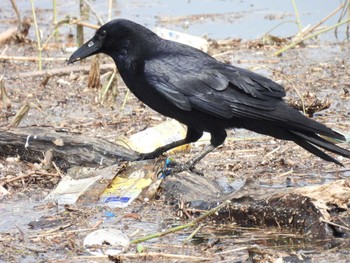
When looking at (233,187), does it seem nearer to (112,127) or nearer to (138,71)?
(138,71)

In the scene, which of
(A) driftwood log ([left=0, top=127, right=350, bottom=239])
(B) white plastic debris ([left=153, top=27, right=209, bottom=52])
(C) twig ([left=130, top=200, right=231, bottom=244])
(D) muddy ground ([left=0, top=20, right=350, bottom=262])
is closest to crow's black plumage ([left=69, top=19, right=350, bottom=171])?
(D) muddy ground ([left=0, top=20, right=350, bottom=262])

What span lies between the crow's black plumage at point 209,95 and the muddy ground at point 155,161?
29cm

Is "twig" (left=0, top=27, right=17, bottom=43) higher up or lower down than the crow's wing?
lower down

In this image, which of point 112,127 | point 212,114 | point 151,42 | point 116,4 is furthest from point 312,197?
point 116,4

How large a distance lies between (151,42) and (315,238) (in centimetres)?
192

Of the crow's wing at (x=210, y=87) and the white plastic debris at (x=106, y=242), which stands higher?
the crow's wing at (x=210, y=87)

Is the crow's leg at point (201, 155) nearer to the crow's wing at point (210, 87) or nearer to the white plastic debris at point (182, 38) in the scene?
the crow's wing at point (210, 87)

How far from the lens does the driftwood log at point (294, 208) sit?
4922mm

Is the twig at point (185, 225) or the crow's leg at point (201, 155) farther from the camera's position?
the crow's leg at point (201, 155)

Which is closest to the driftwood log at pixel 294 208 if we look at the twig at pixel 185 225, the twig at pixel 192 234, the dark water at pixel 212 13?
the twig at pixel 185 225

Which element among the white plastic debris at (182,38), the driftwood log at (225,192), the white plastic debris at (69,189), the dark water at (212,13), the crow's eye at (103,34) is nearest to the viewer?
the driftwood log at (225,192)

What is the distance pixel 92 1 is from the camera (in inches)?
501

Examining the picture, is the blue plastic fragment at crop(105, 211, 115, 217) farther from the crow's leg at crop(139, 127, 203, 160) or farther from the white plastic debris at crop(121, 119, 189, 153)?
the white plastic debris at crop(121, 119, 189, 153)

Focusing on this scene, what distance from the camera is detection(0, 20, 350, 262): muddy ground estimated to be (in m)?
4.77
